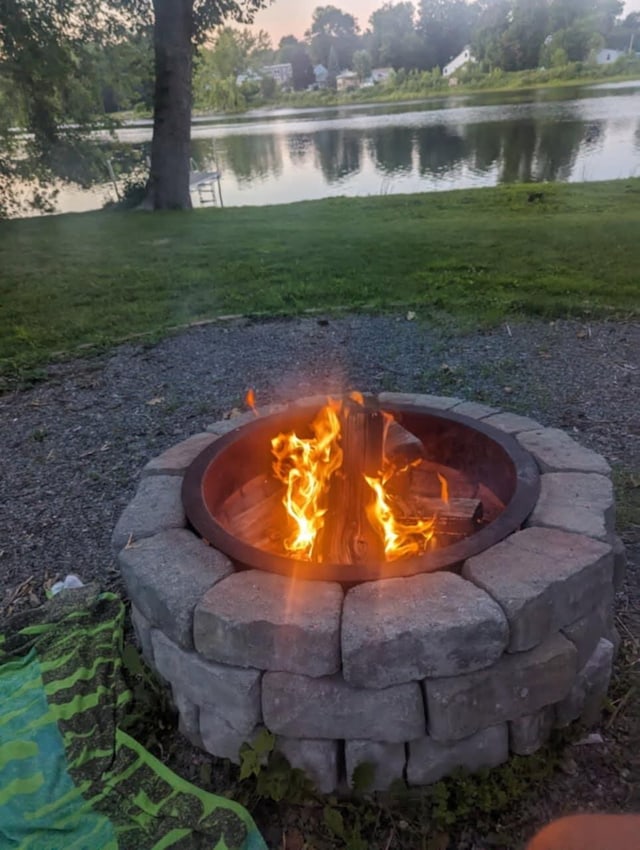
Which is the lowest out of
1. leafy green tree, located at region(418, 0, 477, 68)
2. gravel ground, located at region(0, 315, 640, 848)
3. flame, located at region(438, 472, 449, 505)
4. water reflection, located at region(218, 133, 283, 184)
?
water reflection, located at region(218, 133, 283, 184)

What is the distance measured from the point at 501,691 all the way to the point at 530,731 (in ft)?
0.76

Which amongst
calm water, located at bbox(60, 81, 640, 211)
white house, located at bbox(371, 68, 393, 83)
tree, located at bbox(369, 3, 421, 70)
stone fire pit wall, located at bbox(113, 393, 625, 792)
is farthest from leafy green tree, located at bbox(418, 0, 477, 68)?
stone fire pit wall, located at bbox(113, 393, 625, 792)

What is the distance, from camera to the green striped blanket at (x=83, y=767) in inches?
64.6

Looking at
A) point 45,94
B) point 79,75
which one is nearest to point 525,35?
point 79,75

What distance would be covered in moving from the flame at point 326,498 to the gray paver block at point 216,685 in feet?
1.71

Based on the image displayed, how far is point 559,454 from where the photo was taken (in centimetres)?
222

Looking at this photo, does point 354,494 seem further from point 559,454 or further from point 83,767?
point 83,767

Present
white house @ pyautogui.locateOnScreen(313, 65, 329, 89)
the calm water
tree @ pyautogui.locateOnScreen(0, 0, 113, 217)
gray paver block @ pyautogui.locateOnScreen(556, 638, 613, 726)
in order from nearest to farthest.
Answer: gray paver block @ pyautogui.locateOnScreen(556, 638, 613, 726) → tree @ pyautogui.locateOnScreen(0, 0, 113, 217) → the calm water → white house @ pyautogui.locateOnScreen(313, 65, 329, 89)

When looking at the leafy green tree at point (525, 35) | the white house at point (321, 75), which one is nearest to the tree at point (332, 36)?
the white house at point (321, 75)

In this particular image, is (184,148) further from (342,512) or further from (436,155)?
(342,512)

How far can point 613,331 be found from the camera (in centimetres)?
459

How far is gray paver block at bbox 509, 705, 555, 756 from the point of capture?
1.73 meters

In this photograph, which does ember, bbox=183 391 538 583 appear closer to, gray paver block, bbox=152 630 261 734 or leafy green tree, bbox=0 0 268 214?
gray paver block, bbox=152 630 261 734

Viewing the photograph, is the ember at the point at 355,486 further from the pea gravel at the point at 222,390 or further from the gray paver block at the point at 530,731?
the pea gravel at the point at 222,390
